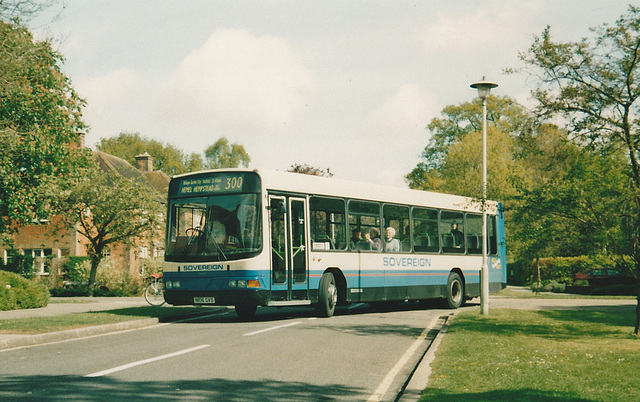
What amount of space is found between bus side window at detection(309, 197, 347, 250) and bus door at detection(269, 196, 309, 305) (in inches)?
15.0

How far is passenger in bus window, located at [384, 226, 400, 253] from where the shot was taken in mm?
20219

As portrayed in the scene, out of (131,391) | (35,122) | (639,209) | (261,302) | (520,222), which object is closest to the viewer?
(131,391)

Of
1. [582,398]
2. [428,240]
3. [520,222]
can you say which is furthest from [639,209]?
[428,240]

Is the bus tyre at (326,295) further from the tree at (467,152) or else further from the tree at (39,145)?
the tree at (467,152)

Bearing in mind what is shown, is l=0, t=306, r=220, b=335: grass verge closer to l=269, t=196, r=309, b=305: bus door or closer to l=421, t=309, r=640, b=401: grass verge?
l=269, t=196, r=309, b=305: bus door

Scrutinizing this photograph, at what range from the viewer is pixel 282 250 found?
54.6 feet

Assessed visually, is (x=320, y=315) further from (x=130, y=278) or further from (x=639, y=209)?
(x=130, y=278)

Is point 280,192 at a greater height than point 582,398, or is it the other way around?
point 280,192

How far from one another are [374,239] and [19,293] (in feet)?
38.9

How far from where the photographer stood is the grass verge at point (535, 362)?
759cm

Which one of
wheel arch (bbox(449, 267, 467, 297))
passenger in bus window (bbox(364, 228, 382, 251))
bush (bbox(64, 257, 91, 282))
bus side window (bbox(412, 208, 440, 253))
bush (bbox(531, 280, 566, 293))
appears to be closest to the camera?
passenger in bus window (bbox(364, 228, 382, 251))

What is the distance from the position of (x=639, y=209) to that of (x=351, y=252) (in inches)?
298

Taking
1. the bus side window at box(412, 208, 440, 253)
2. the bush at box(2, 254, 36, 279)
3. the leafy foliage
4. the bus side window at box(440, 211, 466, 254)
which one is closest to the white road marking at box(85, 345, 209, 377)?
the bus side window at box(412, 208, 440, 253)

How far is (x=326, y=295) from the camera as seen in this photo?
17.6m
